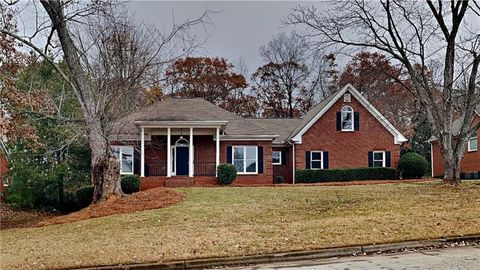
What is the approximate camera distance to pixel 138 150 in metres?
28.3

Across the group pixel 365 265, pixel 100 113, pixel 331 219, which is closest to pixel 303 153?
pixel 100 113

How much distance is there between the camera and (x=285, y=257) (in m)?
10.1

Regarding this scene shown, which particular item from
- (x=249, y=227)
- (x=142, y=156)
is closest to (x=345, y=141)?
(x=142, y=156)

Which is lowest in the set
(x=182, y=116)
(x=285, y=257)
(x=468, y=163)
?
(x=285, y=257)

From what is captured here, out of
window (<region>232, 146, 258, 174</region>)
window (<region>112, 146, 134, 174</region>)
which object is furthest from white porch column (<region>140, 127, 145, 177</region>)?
window (<region>232, 146, 258, 174</region>)

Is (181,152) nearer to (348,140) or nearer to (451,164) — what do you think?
(348,140)

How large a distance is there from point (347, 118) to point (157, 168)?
1222 centimetres

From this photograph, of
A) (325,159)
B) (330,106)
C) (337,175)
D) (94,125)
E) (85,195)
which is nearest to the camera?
(94,125)

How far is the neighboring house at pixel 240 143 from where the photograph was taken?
90.2 feet

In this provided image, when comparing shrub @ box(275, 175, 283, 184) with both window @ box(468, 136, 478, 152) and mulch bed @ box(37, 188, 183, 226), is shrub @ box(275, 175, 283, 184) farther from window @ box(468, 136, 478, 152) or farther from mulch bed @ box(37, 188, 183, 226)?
window @ box(468, 136, 478, 152)

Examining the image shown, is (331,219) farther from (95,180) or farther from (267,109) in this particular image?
(267,109)

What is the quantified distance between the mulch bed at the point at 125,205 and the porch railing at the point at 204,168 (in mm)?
8814

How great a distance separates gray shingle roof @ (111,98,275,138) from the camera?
Result: 2734 cm

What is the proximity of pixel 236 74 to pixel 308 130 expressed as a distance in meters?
21.5
